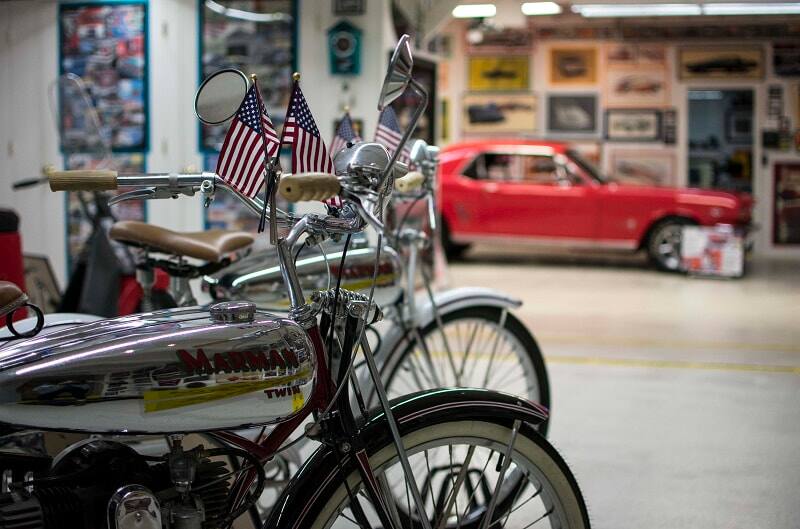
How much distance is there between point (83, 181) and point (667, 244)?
8.61 m

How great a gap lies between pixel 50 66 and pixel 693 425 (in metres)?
4.74

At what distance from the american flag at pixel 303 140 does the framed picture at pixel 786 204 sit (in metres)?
11.3

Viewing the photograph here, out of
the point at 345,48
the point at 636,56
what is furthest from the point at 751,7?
the point at 345,48

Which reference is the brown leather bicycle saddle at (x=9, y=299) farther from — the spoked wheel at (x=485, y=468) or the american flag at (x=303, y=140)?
the spoked wheel at (x=485, y=468)

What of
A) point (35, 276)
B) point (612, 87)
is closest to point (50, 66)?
point (35, 276)

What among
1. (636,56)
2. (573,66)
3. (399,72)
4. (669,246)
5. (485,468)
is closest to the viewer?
(399,72)

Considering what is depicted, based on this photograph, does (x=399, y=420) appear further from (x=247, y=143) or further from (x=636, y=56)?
(x=636, y=56)

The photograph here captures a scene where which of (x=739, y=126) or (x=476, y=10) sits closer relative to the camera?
(x=476, y=10)

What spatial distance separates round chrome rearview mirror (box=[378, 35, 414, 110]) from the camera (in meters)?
1.74

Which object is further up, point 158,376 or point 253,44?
point 253,44

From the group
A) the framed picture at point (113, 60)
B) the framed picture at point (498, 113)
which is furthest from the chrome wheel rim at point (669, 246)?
the framed picture at point (113, 60)

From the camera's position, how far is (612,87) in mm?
12570

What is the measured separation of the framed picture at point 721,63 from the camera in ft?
39.8

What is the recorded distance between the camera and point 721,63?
12219 mm
